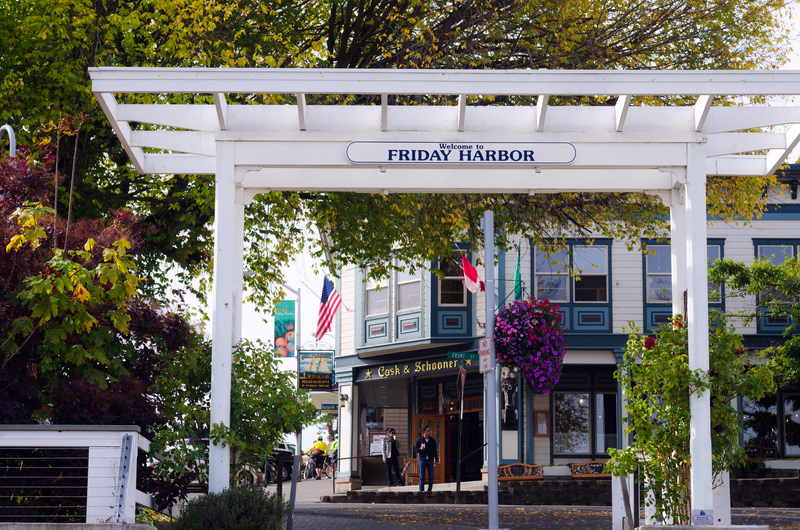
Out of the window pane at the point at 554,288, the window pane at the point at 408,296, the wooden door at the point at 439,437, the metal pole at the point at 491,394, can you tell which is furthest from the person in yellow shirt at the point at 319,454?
the metal pole at the point at 491,394

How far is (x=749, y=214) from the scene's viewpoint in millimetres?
17078

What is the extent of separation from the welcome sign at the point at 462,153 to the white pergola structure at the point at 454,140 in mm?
11

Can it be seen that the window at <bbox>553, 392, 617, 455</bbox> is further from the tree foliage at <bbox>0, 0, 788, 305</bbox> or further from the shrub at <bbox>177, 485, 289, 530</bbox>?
the shrub at <bbox>177, 485, 289, 530</bbox>

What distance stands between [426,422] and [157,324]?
19.4m

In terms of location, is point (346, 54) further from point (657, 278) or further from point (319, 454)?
point (319, 454)

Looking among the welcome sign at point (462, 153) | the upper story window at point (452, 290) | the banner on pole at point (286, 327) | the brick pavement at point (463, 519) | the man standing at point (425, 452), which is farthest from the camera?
the banner on pole at point (286, 327)

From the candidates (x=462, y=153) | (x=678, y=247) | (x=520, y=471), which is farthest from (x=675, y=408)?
(x=520, y=471)

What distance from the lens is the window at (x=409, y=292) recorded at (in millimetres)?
27984

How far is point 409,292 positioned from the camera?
2831cm

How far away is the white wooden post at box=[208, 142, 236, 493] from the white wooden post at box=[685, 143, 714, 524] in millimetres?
4613

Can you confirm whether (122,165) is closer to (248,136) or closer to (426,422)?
(248,136)

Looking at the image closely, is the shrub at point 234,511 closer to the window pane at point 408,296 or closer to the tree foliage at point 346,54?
the tree foliage at point 346,54

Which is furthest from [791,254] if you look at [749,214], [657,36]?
[657,36]

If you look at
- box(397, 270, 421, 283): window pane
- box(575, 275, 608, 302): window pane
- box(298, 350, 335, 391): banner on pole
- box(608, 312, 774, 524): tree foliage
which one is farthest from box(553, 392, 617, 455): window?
box(608, 312, 774, 524): tree foliage
